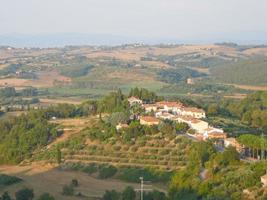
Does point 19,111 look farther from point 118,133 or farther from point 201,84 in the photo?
point 201,84

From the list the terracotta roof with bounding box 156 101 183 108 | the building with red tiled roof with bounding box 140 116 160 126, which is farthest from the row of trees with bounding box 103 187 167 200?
the terracotta roof with bounding box 156 101 183 108

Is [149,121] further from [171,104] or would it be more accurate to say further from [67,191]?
[67,191]

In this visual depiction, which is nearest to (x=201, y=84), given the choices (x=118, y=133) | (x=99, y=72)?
(x=99, y=72)

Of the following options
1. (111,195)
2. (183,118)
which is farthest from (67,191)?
(183,118)

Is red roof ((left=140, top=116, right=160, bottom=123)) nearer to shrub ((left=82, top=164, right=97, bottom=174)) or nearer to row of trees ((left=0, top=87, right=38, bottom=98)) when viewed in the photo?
shrub ((left=82, top=164, right=97, bottom=174))

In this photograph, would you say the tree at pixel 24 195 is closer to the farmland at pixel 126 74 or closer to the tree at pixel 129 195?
the tree at pixel 129 195
